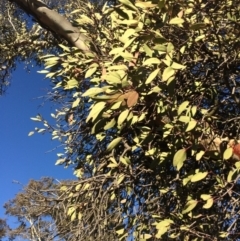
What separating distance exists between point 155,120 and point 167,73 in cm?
53

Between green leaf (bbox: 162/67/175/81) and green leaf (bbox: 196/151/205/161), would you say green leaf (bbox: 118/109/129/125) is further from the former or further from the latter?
green leaf (bbox: 196/151/205/161)

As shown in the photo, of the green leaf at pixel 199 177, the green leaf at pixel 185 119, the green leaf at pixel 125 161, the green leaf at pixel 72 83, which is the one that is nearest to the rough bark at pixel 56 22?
the green leaf at pixel 72 83

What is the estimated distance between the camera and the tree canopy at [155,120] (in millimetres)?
2367

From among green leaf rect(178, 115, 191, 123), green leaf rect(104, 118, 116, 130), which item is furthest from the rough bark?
green leaf rect(178, 115, 191, 123)

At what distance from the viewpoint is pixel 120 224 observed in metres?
3.08

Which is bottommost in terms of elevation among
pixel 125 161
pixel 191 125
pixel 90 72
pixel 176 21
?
pixel 191 125

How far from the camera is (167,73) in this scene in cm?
225

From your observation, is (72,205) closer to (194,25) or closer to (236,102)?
(236,102)

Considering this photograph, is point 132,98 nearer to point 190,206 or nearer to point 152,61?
point 152,61

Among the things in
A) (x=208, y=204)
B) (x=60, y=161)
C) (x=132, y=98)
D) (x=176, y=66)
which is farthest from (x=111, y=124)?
(x=60, y=161)

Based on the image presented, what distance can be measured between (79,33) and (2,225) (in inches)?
1007

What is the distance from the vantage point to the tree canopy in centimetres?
237

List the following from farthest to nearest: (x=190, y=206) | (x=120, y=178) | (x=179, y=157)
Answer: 1. (x=120, y=178)
2. (x=190, y=206)
3. (x=179, y=157)

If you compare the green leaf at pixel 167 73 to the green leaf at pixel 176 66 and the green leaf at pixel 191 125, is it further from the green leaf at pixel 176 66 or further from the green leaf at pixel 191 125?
the green leaf at pixel 191 125
